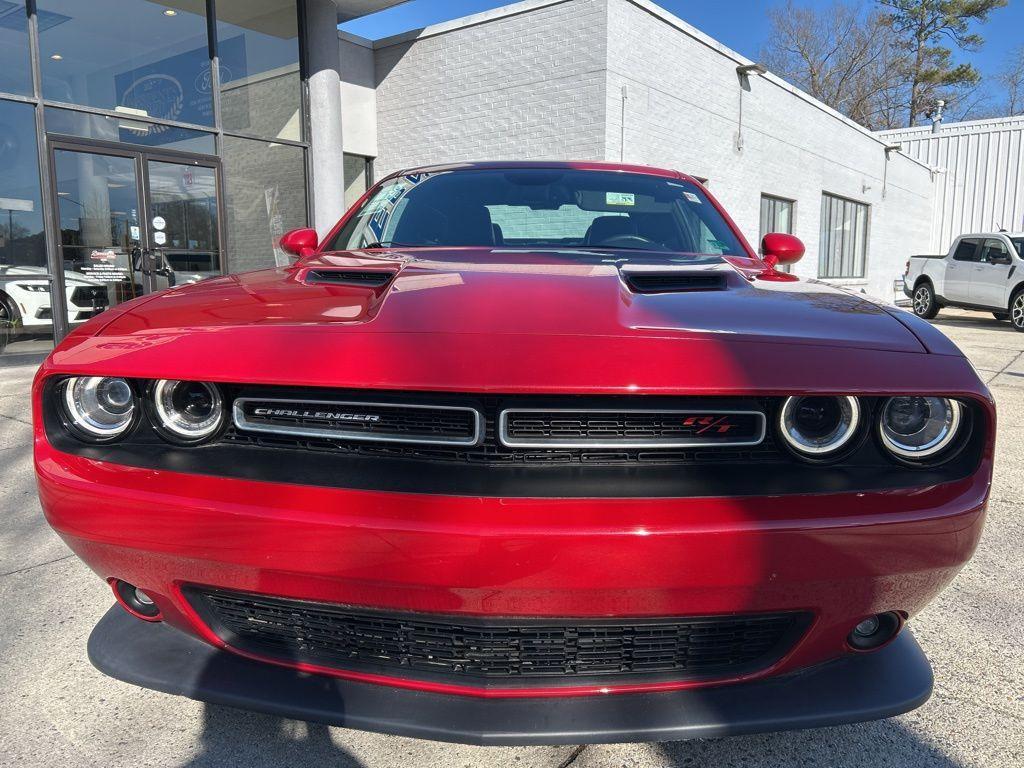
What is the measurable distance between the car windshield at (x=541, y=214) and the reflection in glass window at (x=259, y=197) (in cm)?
696

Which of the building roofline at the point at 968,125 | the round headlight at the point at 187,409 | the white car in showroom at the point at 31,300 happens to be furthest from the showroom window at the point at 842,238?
the round headlight at the point at 187,409

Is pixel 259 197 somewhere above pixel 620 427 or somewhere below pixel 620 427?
above

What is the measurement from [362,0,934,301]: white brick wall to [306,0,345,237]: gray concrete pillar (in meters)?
1.38

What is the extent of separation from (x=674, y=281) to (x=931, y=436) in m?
0.64

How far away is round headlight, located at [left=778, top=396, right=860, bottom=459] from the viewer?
133cm

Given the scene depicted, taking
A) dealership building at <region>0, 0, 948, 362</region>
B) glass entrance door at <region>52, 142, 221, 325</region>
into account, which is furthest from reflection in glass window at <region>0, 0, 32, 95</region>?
glass entrance door at <region>52, 142, 221, 325</region>

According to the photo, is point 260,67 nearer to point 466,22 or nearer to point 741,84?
point 466,22

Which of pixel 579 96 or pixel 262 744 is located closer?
pixel 262 744

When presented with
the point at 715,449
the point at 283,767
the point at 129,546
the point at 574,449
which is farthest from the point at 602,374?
the point at 283,767

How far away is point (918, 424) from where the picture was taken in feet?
4.46

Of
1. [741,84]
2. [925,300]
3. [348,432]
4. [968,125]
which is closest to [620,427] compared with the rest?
[348,432]

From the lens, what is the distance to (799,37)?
32.6 m

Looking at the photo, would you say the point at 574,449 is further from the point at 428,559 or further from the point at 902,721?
the point at 902,721

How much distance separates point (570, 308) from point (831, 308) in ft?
1.87
